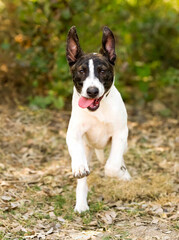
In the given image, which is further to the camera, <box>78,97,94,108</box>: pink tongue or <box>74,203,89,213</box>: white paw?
<box>74,203,89,213</box>: white paw

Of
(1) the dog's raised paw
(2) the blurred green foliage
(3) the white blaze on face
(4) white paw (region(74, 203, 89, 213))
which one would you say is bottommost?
(4) white paw (region(74, 203, 89, 213))

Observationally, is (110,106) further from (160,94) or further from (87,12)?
(160,94)

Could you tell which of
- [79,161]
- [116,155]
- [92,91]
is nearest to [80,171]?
[79,161]

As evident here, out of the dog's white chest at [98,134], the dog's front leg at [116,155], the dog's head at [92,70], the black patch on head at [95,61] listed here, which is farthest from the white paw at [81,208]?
the black patch on head at [95,61]

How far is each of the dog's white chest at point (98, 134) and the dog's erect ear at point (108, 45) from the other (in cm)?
69

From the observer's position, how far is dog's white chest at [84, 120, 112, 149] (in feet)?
16.5

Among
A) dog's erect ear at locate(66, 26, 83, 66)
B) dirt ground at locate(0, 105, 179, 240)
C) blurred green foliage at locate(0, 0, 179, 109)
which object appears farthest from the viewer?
blurred green foliage at locate(0, 0, 179, 109)

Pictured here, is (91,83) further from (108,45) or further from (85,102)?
(108,45)

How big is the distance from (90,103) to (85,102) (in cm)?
5

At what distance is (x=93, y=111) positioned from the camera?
15.7ft

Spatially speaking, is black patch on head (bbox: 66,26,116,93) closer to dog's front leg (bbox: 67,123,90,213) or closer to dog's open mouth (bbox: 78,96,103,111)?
dog's open mouth (bbox: 78,96,103,111)

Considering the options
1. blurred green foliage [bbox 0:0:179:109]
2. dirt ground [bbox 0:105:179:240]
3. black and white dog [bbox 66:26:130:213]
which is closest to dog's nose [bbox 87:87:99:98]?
black and white dog [bbox 66:26:130:213]

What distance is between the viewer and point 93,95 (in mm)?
4512

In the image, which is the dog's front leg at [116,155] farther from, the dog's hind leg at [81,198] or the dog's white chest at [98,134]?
the dog's hind leg at [81,198]
